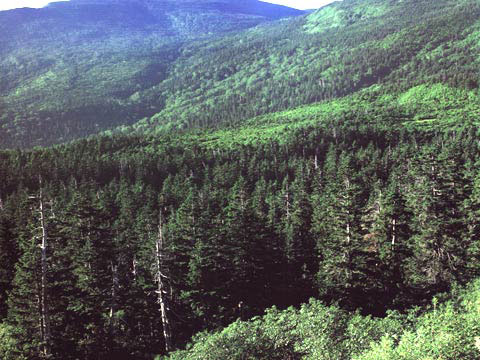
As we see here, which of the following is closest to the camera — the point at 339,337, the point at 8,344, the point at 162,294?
the point at 339,337

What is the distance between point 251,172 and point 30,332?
97.0 metres

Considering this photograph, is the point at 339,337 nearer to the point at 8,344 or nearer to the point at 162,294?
the point at 162,294

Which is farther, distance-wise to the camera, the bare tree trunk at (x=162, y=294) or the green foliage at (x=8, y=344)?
the bare tree trunk at (x=162, y=294)

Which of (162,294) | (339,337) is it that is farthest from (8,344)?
(339,337)

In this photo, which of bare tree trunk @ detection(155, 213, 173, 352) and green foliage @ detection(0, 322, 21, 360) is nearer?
green foliage @ detection(0, 322, 21, 360)

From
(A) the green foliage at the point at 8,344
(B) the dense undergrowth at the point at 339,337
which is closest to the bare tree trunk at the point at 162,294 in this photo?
(B) the dense undergrowth at the point at 339,337

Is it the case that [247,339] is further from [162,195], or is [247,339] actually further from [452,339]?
[162,195]

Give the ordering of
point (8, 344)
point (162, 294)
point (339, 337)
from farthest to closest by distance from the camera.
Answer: point (162, 294), point (8, 344), point (339, 337)

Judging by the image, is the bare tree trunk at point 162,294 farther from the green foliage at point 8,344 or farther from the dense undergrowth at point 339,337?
the green foliage at point 8,344

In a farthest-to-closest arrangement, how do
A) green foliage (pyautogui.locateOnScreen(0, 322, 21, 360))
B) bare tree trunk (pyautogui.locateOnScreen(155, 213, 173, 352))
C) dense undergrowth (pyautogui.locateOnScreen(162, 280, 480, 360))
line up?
bare tree trunk (pyautogui.locateOnScreen(155, 213, 173, 352)) → green foliage (pyautogui.locateOnScreen(0, 322, 21, 360)) → dense undergrowth (pyautogui.locateOnScreen(162, 280, 480, 360))

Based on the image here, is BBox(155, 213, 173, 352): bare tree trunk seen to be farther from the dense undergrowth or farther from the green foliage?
the green foliage

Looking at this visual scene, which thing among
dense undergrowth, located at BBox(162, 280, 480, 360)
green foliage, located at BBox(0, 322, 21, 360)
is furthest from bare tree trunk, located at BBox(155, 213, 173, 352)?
green foliage, located at BBox(0, 322, 21, 360)

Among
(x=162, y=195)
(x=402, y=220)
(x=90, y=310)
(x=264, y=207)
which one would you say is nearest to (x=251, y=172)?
(x=162, y=195)

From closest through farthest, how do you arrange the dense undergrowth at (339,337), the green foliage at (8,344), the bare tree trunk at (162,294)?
the dense undergrowth at (339,337)
the green foliage at (8,344)
the bare tree trunk at (162,294)
